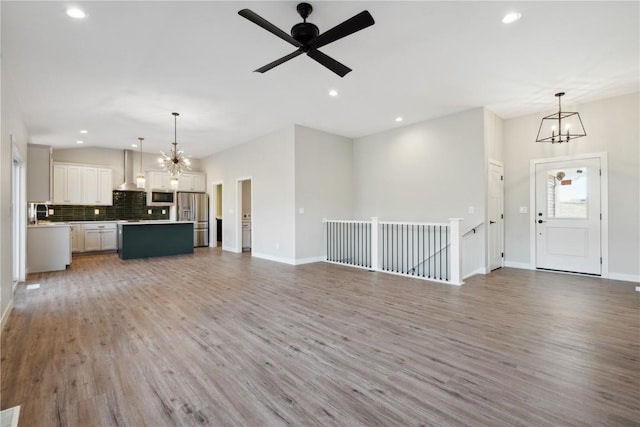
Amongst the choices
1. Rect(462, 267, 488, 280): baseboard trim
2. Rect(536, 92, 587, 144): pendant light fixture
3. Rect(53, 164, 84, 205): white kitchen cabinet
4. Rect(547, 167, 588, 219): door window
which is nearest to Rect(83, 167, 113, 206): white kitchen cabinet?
Rect(53, 164, 84, 205): white kitchen cabinet

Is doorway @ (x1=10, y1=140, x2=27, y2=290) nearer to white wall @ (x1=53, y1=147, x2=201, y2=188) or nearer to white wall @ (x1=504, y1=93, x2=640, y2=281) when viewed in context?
white wall @ (x1=53, y1=147, x2=201, y2=188)

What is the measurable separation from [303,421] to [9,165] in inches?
179

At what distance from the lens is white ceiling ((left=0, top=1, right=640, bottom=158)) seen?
2783 mm

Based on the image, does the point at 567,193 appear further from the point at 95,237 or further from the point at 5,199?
the point at 95,237

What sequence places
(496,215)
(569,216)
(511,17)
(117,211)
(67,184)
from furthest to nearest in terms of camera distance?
(117,211) → (67,184) → (496,215) → (569,216) → (511,17)

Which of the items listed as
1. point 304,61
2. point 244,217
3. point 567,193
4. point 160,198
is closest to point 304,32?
point 304,61

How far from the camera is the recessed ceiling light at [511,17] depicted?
2.81 metres

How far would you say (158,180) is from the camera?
912 centimetres

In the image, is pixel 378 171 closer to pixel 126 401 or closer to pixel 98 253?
pixel 126 401

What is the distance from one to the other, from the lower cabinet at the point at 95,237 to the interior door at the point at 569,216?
10.5 m

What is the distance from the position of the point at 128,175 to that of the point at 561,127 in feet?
35.1

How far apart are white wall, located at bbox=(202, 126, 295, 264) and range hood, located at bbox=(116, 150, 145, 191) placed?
2.82m

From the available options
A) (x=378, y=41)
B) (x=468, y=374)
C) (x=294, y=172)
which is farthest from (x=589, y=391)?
(x=294, y=172)

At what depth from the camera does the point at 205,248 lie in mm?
9344
